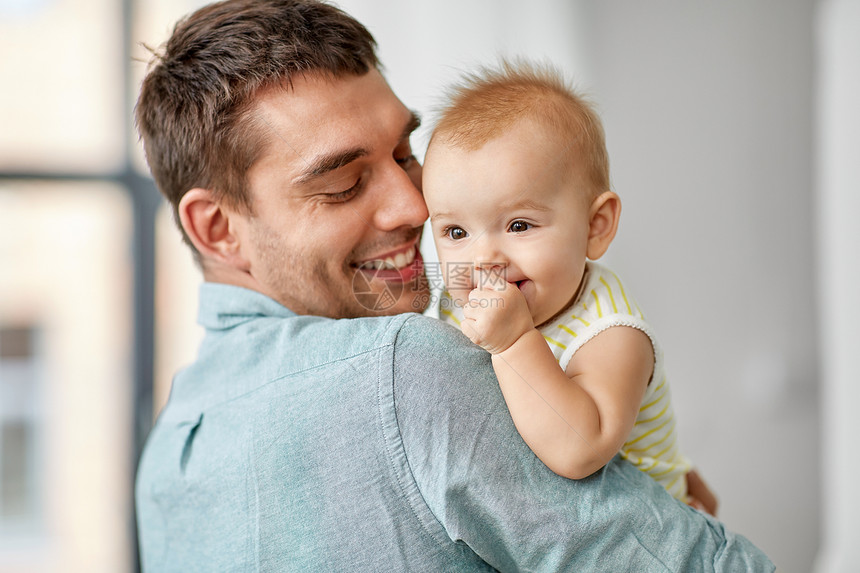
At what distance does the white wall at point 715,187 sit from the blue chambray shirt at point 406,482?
770mm

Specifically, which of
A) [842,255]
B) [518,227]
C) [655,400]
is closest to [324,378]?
[518,227]

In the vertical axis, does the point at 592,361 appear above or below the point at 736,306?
above

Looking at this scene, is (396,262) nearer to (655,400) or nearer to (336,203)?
(336,203)

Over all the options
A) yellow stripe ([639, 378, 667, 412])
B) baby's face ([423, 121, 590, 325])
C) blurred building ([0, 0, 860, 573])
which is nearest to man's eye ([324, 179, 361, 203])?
baby's face ([423, 121, 590, 325])

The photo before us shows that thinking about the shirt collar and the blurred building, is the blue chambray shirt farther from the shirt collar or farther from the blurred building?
the blurred building

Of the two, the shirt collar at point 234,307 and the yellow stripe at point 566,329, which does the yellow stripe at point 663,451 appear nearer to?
the yellow stripe at point 566,329

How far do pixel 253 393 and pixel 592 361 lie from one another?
1.14 ft

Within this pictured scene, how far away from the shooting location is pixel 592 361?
0.69m

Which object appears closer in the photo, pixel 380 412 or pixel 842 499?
pixel 380 412

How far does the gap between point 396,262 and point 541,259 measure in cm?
28

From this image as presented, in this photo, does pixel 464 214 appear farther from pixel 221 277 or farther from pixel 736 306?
pixel 736 306

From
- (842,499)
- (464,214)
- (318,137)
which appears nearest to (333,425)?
(464,214)

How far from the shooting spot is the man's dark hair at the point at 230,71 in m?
0.91

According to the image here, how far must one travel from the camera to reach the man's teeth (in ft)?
3.06
